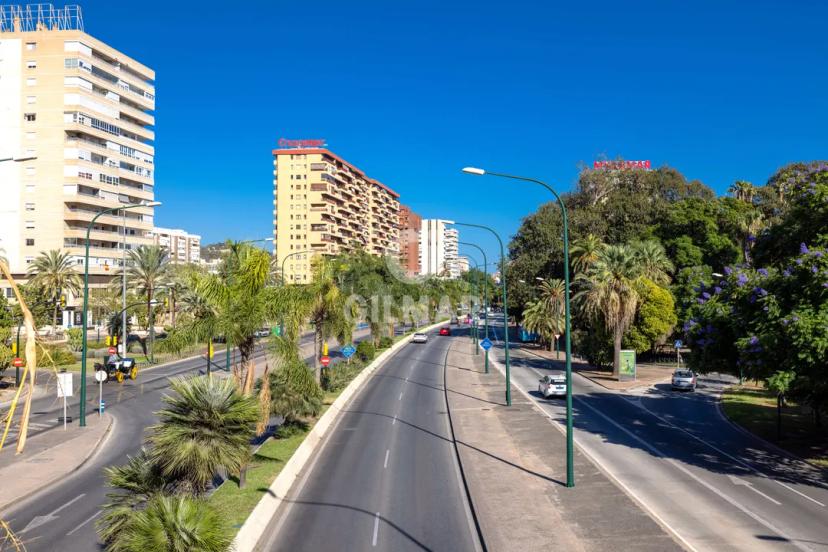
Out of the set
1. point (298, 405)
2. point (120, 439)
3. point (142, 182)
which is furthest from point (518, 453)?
point (142, 182)

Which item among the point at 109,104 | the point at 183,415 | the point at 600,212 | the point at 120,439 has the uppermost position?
the point at 109,104

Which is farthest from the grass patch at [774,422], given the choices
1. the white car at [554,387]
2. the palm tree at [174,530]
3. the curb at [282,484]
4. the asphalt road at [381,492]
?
the palm tree at [174,530]

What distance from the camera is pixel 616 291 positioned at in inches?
1827

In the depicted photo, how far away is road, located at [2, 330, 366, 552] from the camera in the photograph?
1536 centimetres

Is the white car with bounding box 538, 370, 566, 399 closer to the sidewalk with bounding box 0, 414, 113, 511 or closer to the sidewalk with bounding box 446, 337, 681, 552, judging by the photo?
the sidewalk with bounding box 446, 337, 681, 552

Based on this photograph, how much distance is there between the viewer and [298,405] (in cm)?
2653

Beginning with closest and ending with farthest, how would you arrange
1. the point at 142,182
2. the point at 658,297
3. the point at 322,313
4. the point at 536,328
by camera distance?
the point at 322,313 < the point at 658,297 < the point at 536,328 < the point at 142,182

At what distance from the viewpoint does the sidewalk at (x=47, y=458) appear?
64.9 feet

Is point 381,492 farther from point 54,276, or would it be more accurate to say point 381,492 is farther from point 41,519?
point 54,276

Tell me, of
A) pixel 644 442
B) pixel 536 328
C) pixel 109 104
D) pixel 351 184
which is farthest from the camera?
pixel 351 184

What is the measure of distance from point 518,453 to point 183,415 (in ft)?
44.5

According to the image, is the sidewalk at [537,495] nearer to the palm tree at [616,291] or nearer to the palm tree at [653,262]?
the palm tree at [616,291]

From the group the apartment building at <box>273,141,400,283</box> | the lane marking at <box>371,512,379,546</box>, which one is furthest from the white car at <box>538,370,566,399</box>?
the apartment building at <box>273,141,400,283</box>

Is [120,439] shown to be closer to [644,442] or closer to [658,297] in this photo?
[644,442]
